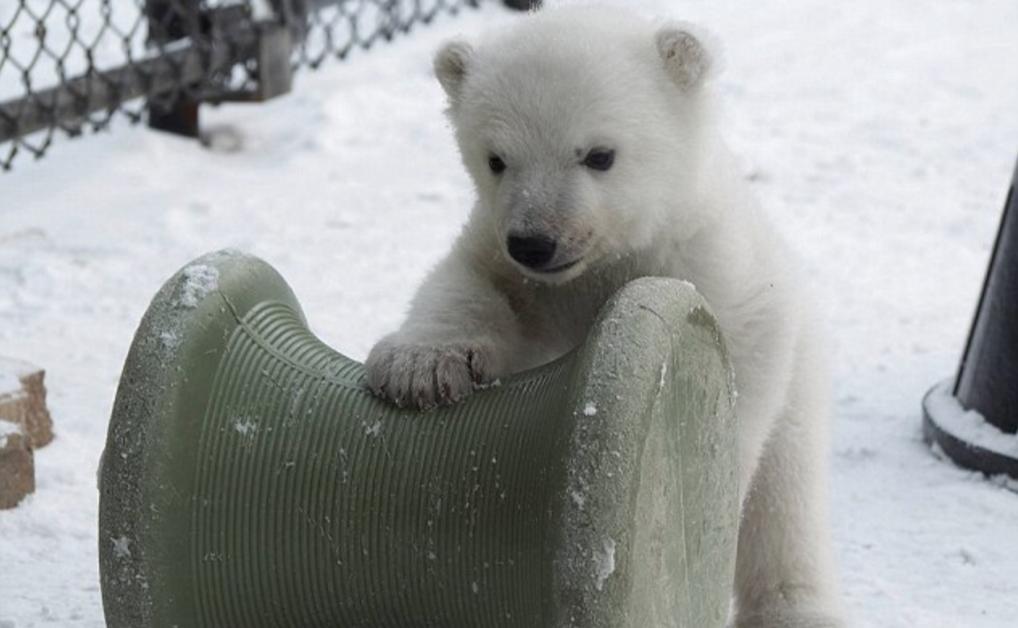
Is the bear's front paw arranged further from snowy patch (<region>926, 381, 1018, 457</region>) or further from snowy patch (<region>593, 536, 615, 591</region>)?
snowy patch (<region>926, 381, 1018, 457</region>)

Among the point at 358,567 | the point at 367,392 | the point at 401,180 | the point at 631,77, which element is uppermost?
the point at 631,77

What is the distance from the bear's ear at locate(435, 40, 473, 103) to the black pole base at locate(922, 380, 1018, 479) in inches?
72.1

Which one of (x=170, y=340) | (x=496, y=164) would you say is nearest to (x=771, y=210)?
(x=496, y=164)

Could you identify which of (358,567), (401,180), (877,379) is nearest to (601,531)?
(358,567)

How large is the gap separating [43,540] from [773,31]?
561 cm

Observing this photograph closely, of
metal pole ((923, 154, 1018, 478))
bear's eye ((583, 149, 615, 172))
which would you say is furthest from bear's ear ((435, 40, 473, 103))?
metal pole ((923, 154, 1018, 478))

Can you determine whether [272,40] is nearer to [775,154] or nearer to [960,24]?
[775,154]

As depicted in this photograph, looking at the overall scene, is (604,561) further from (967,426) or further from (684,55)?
(967,426)

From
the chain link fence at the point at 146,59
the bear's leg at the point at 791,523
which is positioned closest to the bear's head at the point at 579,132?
the bear's leg at the point at 791,523

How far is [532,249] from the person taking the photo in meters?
2.67

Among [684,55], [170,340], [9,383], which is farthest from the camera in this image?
[9,383]

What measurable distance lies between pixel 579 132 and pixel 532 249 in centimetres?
22

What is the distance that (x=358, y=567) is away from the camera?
2627 millimetres

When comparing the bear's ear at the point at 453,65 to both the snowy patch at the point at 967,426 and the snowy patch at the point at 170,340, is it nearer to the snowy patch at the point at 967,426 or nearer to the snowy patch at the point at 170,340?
the snowy patch at the point at 170,340
